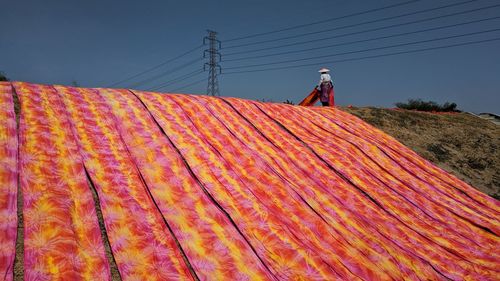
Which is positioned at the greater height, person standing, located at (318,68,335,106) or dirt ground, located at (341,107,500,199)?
person standing, located at (318,68,335,106)

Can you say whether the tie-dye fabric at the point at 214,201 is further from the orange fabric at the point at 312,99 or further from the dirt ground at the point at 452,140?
the orange fabric at the point at 312,99

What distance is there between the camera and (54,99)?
4.12m

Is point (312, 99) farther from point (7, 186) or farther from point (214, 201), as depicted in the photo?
point (7, 186)

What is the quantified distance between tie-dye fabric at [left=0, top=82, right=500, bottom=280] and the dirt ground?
926 millimetres

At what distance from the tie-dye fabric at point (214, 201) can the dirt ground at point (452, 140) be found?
0.93 metres

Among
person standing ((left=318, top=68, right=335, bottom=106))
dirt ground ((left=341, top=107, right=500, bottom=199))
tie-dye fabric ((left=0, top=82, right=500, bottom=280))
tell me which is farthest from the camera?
person standing ((left=318, top=68, right=335, bottom=106))

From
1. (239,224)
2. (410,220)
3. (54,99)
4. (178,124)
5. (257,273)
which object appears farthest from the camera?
(178,124)

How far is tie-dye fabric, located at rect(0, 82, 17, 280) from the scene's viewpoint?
2113mm

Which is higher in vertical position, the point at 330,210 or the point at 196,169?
the point at 196,169

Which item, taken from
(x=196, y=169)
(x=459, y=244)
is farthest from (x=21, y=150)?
(x=459, y=244)

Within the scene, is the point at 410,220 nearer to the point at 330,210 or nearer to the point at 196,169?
the point at 330,210

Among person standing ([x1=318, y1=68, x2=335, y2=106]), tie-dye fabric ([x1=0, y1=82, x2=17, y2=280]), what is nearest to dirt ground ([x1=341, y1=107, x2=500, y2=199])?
person standing ([x1=318, y1=68, x2=335, y2=106])

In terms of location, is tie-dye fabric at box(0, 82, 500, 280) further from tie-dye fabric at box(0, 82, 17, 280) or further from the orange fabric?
the orange fabric

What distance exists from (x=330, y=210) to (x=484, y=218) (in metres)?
2.38
